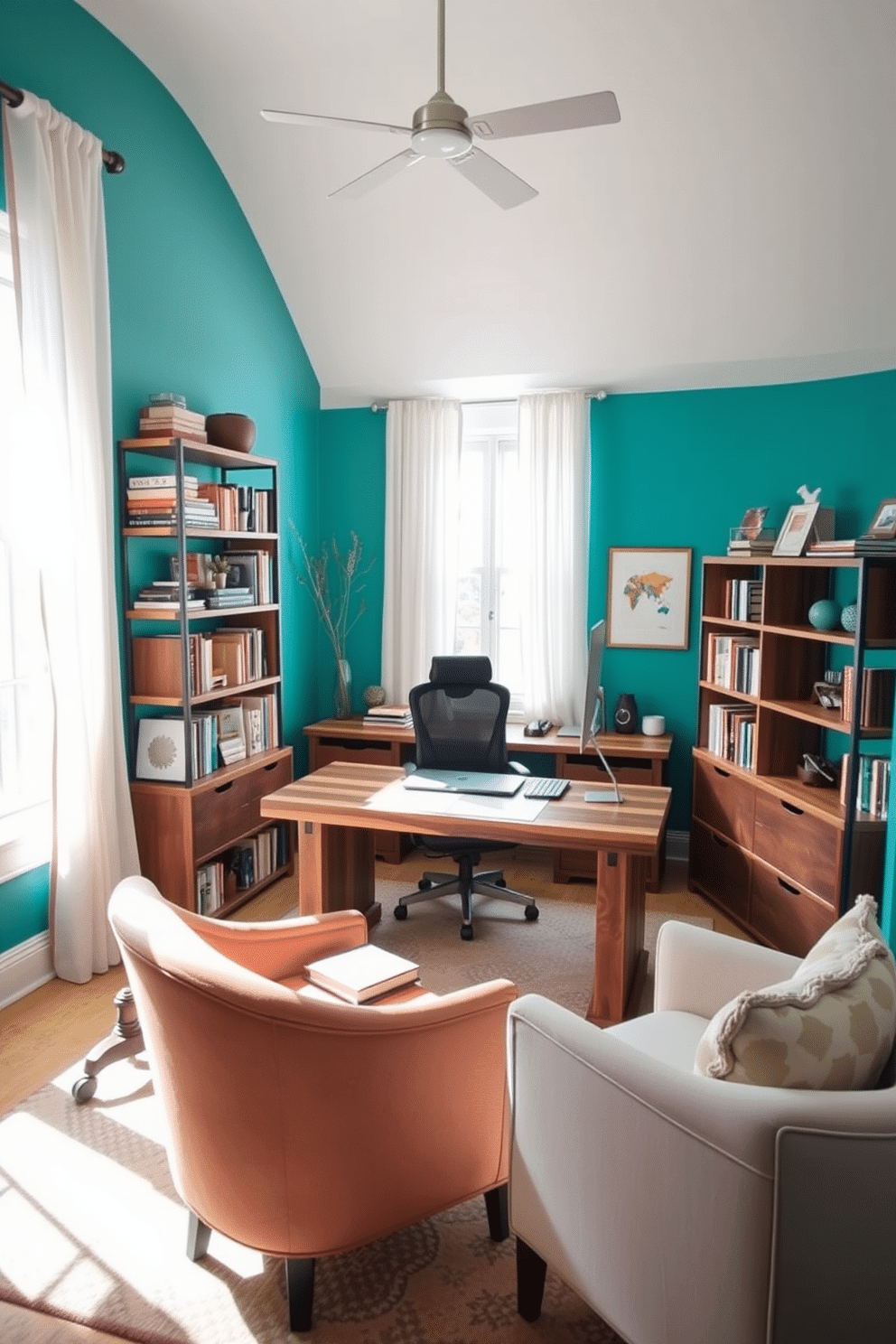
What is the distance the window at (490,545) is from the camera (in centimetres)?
525

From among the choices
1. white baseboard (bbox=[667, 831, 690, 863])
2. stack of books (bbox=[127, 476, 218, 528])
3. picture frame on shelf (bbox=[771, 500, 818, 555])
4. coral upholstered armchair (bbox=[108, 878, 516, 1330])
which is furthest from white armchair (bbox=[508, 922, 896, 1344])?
white baseboard (bbox=[667, 831, 690, 863])

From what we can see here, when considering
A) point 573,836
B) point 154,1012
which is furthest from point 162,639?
point 154,1012

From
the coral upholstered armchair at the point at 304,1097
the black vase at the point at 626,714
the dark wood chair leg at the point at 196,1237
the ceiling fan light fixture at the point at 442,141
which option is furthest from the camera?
the black vase at the point at 626,714

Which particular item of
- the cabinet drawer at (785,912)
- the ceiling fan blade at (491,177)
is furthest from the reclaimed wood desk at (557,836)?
the ceiling fan blade at (491,177)

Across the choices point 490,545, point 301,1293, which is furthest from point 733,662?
point 301,1293

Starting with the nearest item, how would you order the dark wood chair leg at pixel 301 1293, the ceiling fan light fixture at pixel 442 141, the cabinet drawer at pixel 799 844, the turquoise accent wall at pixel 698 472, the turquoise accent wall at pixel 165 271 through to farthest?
the dark wood chair leg at pixel 301 1293
the ceiling fan light fixture at pixel 442 141
the turquoise accent wall at pixel 165 271
the cabinet drawer at pixel 799 844
the turquoise accent wall at pixel 698 472

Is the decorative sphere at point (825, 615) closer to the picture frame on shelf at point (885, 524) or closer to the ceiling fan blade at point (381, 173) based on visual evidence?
the picture frame on shelf at point (885, 524)

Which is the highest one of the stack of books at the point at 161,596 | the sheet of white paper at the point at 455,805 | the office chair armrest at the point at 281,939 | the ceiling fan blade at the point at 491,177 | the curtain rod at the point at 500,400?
the ceiling fan blade at the point at 491,177

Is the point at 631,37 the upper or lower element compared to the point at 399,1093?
upper

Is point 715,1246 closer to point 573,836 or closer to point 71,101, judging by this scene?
point 573,836

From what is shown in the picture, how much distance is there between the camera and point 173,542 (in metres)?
4.00

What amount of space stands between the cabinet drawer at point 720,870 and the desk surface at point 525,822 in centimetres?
85

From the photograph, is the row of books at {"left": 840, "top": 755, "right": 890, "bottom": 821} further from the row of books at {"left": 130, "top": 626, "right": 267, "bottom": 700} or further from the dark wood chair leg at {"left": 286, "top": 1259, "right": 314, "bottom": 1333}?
the row of books at {"left": 130, "top": 626, "right": 267, "bottom": 700}

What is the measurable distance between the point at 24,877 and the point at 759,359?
409 cm
